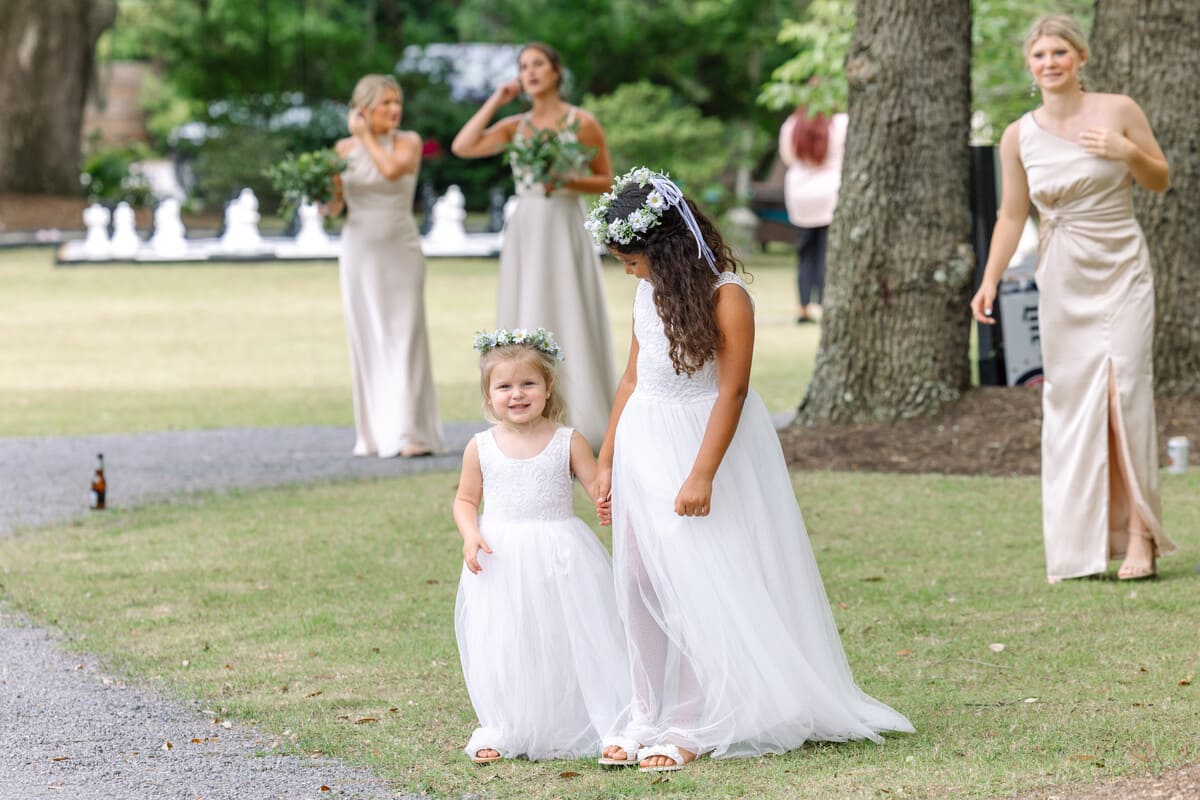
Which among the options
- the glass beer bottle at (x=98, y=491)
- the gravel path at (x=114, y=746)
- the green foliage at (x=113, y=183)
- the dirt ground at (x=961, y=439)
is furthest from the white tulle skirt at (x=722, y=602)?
the green foliage at (x=113, y=183)

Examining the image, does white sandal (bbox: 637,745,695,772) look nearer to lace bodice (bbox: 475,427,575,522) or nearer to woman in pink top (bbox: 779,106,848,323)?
lace bodice (bbox: 475,427,575,522)

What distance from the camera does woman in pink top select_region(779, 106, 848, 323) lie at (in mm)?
19406

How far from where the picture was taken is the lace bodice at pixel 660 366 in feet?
17.1

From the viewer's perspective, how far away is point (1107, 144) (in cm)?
734

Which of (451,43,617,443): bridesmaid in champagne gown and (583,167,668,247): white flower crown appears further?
(451,43,617,443): bridesmaid in champagne gown

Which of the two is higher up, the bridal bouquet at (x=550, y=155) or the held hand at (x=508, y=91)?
the held hand at (x=508, y=91)

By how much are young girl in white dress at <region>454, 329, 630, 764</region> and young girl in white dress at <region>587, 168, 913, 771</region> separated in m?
0.11

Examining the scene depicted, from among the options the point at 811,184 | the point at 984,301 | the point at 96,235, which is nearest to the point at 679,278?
the point at 984,301

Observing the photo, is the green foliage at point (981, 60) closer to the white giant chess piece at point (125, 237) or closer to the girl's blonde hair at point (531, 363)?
the girl's blonde hair at point (531, 363)

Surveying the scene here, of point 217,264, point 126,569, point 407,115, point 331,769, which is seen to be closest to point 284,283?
point 217,264

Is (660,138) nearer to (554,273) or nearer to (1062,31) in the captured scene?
(554,273)

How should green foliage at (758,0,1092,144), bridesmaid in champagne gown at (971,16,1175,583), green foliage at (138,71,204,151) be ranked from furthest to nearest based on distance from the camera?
green foliage at (138,71,204,151) → green foliage at (758,0,1092,144) → bridesmaid in champagne gown at (971,16,1175,583)

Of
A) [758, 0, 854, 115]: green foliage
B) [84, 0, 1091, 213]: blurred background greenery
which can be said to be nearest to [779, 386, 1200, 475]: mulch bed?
[758, 0, 854, 115]: green foliage

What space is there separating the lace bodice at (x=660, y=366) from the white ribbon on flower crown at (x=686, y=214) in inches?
2.5
